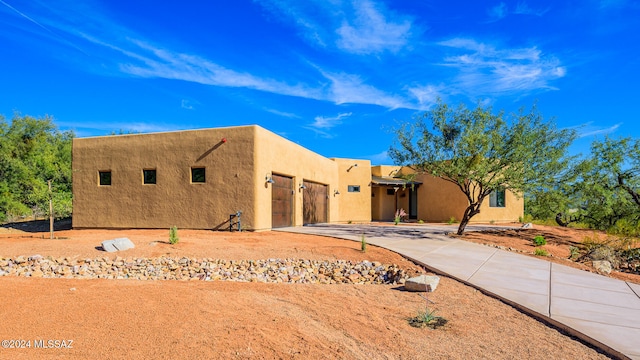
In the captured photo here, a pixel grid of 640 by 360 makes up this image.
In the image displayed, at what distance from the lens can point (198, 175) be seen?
51.8ft

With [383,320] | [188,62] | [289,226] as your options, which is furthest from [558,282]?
[188,62]

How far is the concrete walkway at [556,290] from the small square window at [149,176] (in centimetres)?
1116

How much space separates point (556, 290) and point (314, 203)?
48.7 feet

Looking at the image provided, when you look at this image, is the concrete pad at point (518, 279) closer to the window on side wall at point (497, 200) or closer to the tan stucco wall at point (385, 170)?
the window on side wall at point (497, 200)

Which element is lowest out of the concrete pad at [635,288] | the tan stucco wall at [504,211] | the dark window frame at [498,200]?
the concrete pad at [635,288]

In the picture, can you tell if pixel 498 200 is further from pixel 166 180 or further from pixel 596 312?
pixel 596 312

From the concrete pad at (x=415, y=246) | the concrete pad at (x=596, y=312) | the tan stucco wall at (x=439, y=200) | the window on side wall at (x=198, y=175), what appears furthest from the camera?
the tan stucco wall at (x=439, y=200)

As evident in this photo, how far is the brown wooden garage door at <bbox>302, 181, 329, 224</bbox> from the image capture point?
768 inches

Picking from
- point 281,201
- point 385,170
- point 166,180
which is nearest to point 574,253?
point 281,201

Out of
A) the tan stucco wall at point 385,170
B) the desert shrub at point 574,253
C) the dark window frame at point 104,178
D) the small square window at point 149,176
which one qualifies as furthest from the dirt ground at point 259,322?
the tan stucco wall at point 385,170

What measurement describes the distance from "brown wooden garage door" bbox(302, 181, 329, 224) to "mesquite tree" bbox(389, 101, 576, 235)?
22.8 feet

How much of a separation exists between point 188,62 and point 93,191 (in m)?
7.50

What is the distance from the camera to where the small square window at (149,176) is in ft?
54.1

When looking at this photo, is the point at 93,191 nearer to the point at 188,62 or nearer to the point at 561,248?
the point at 188,62
